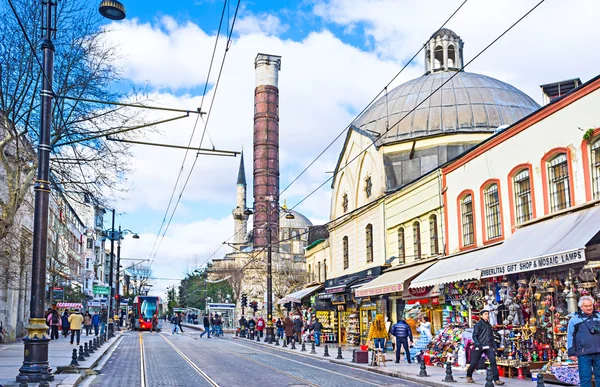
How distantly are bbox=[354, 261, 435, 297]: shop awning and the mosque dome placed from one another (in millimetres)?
6733

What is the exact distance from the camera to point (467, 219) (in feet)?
67.5

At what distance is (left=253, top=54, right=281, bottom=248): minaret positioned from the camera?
252ft

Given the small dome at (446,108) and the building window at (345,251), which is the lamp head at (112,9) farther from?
the building window at (345,251)

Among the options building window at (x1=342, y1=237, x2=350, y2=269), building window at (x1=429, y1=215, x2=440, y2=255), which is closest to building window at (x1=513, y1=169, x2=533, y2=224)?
building window at (x1=429, y1=215, x2=440, y2=255)

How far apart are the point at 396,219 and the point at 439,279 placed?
8.21 m

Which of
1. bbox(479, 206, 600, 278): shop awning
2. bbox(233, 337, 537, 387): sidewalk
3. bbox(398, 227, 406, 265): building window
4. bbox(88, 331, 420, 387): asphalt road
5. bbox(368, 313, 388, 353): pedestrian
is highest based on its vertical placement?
bbox(398, 227, 406, 265): building window

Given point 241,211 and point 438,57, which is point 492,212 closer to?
point 438,57

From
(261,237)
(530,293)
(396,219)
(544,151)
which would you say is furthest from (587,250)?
(261,237)

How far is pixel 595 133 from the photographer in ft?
46.4

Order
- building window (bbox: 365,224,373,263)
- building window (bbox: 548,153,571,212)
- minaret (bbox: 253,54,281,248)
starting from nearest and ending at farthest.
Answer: building window (bbox: 548,153,571,212) → building window (bbox: 365,224,373,263) → minaret (bbox: 253,54,281,248)

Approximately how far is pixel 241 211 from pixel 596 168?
299ft

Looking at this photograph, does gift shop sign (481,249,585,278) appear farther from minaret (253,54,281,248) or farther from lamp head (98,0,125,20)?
minaret (253,54,281,248)

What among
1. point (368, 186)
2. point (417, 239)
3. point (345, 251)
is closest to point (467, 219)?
point (417, 239)

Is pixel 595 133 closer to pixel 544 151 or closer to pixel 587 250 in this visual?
pixel 544 151
